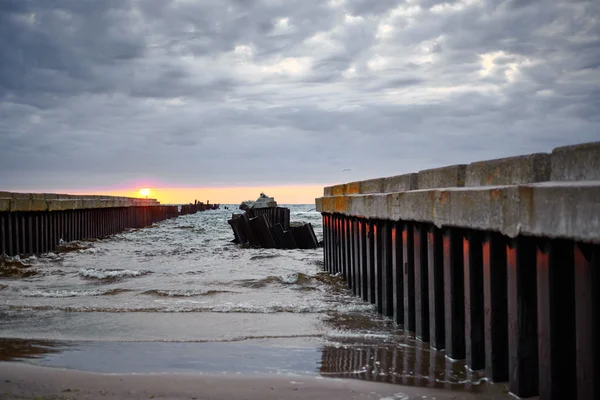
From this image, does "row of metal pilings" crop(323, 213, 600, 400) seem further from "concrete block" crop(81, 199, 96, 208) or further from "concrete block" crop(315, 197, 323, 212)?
"concrete block" crop(81, 199, 96, 208)

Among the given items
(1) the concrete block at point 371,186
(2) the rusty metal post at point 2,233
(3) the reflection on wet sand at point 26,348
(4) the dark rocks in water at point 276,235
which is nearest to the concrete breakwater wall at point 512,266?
(1) the concrete block at point 371,186

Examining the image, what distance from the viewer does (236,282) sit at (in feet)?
40.3

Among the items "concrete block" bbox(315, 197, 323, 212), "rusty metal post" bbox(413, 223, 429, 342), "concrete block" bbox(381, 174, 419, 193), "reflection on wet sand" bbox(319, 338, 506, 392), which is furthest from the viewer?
"concrete block" bbox(315, 197, 323, 212)

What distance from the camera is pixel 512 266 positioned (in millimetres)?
4105

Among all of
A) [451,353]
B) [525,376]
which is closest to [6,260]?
[451,353]

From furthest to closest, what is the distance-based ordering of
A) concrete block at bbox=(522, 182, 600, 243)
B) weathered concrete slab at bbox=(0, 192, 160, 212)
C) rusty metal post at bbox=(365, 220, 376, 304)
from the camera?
weathered concrete slab at bbox=(0, 192, 160, 212)
rusty metal post at bbox=(365, 220, 376, 304)
concrete block at bbox=(522, 182, 600, 243)

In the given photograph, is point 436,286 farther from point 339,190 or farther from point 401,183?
point 339,190

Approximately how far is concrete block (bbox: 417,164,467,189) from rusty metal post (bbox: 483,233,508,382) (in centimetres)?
114

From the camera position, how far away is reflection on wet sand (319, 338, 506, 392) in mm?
4806

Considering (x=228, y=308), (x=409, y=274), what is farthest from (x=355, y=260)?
(x=409, y=274)

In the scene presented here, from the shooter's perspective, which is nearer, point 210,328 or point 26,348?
point 26,348

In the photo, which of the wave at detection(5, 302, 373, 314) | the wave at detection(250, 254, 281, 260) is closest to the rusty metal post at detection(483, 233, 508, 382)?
the wave at detection(5, 302, 373, 314)

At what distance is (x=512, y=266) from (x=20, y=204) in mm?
15797

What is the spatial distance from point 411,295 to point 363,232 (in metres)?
2.47
